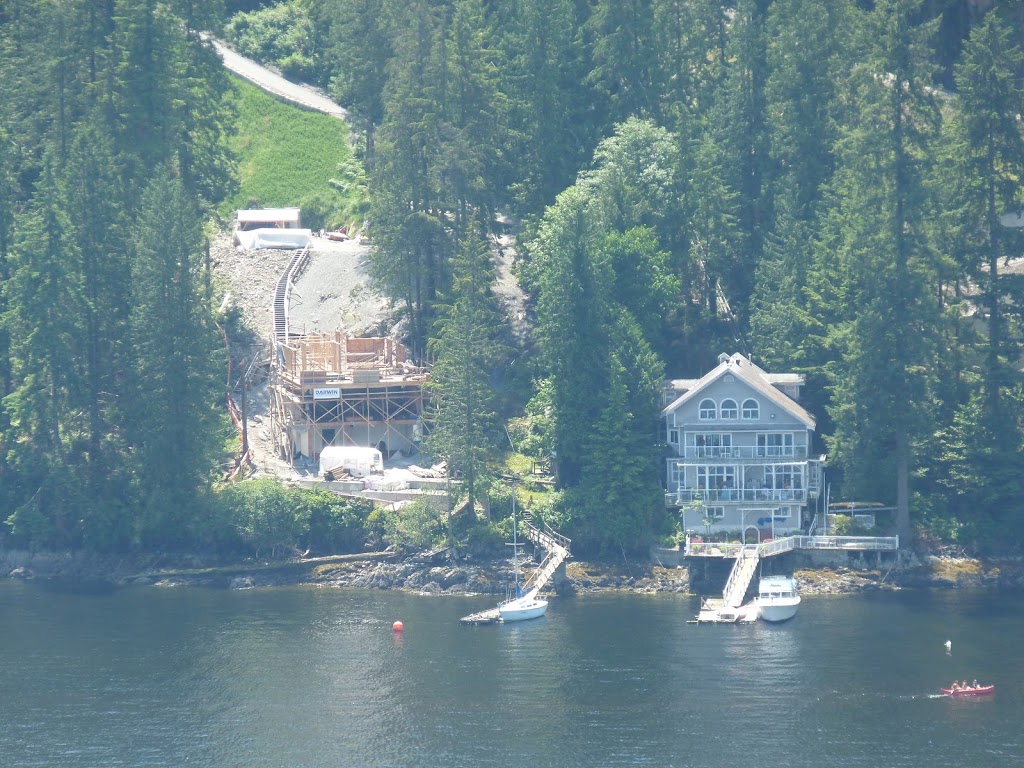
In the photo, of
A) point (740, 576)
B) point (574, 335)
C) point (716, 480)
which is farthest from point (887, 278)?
point (740, 576)

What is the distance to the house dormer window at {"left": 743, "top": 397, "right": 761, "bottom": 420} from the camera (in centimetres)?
9981

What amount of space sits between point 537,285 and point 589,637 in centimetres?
2531

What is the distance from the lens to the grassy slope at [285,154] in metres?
135

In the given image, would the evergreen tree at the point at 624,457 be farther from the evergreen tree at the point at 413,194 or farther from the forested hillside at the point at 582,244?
the evergreen tree at the point at 413,194

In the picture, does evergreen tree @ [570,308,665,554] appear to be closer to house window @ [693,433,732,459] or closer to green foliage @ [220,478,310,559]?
house window @ [693,433,732,459]

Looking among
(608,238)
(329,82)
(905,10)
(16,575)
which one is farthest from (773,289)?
(329,82)

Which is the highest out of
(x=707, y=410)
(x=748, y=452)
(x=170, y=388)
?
(x=170, y=388)

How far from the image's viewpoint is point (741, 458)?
327 ft

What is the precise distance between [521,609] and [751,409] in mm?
17391

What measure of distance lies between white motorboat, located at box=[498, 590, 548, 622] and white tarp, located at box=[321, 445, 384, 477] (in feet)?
47.5

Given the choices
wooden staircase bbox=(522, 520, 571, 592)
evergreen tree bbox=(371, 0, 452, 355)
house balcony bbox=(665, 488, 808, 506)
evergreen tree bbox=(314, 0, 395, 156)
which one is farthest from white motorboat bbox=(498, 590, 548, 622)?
evergreen tree bbox=(314, 0, 395, 156)

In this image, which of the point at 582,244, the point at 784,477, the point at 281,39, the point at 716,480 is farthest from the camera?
the point at 281,39

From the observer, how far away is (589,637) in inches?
3452

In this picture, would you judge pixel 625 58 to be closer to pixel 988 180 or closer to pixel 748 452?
pixel 988 180
